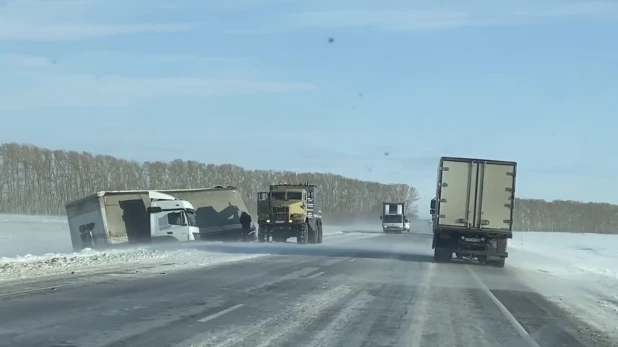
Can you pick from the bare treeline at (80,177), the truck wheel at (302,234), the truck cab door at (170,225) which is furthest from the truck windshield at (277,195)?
the bare treeline at (80,177)

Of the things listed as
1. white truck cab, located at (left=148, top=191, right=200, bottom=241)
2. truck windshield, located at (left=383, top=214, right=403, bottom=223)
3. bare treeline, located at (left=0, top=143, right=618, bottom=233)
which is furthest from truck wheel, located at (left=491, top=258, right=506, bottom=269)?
bare treeline, located at (left=0, top=143, right=618, bottom=233)

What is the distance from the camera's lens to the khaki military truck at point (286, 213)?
1822 inches

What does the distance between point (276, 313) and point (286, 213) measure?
3320 centimetres

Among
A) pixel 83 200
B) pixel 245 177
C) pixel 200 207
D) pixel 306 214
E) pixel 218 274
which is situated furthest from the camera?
pixel 245 177

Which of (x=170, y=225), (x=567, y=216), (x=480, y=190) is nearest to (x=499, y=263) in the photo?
(x=480, y=190)

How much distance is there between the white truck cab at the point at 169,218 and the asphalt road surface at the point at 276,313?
15933 millimetres

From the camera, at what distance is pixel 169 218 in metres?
37.6

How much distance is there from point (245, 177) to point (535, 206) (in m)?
60.3

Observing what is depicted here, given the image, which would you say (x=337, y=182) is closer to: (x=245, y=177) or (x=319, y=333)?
(x=245, y=177)

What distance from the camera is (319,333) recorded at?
433 inches

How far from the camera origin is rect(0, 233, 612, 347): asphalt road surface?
1041 cm

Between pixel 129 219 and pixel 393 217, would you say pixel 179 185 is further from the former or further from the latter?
pixel 129 219

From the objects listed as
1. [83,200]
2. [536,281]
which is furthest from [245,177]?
[536,281]

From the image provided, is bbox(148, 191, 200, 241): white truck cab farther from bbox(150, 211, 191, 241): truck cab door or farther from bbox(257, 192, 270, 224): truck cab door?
bbox(257, 192, 270, 224): truck cab door
